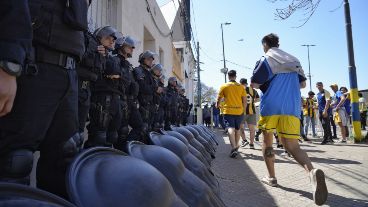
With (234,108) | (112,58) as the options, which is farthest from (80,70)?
(234,108)

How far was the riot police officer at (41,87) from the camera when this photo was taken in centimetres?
157

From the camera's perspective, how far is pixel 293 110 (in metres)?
4.13

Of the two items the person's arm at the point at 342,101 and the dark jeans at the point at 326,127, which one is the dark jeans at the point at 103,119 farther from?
the person's arm at the point at 342,101

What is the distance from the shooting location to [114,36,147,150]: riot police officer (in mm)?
5258

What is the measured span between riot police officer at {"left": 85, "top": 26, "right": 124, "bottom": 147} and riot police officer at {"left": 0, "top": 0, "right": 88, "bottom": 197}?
88.2 inches

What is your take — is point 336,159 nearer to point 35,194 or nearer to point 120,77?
point 120,77

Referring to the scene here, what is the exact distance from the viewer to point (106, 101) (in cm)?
466

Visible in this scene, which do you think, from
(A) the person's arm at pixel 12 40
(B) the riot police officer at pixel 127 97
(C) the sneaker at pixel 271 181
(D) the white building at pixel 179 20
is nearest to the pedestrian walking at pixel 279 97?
(C) the sneaker at pixel 271 181

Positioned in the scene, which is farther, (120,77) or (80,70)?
(120,77)

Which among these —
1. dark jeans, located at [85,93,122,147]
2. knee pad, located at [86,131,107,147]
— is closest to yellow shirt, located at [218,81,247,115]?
dark jeans, located at [85,93,122,147]

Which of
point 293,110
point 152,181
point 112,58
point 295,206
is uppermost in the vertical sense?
point 112,58

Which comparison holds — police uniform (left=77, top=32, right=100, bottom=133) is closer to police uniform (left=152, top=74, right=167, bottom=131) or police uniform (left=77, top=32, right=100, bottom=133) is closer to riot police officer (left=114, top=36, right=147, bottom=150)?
riot police officer (left=114, top=36, right=147, bottom=150)

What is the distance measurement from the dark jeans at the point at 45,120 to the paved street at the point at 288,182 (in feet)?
6.51

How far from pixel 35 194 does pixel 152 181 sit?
1.79ft
